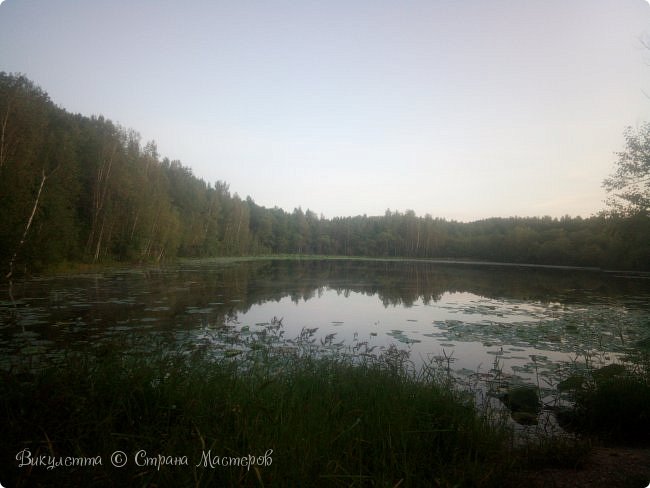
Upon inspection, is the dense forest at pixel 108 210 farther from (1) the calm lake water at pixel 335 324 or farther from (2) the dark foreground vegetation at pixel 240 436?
(2) the dark foreground vegetation at pixel 240 436

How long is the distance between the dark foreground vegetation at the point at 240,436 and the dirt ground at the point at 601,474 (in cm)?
13

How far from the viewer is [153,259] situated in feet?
134

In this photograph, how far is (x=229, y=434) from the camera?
10.0 feet

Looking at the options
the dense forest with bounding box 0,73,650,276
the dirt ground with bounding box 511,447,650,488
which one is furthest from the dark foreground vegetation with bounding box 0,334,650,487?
the dense forest with bounding box 0,73,650,276

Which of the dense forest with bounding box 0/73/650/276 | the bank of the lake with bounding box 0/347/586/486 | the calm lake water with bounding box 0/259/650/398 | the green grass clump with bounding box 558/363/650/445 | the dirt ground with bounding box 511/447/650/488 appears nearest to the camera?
the bank of the lake with bounding box 0/347/586/486

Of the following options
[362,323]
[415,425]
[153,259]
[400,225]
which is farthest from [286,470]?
[400,225]

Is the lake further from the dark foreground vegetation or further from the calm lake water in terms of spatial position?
the dark foreground vegetation

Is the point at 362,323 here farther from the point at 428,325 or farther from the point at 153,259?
the point at 153,259

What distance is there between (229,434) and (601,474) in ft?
12.7

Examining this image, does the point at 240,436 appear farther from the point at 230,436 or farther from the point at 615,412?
the point at 615,412

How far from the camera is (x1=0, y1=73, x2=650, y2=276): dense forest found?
58.3 ft

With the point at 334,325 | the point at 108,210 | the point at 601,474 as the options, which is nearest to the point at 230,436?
the point at 601,474

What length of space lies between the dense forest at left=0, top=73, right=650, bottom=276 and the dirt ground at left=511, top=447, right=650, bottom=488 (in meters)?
22.0

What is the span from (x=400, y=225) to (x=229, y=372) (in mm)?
113939
